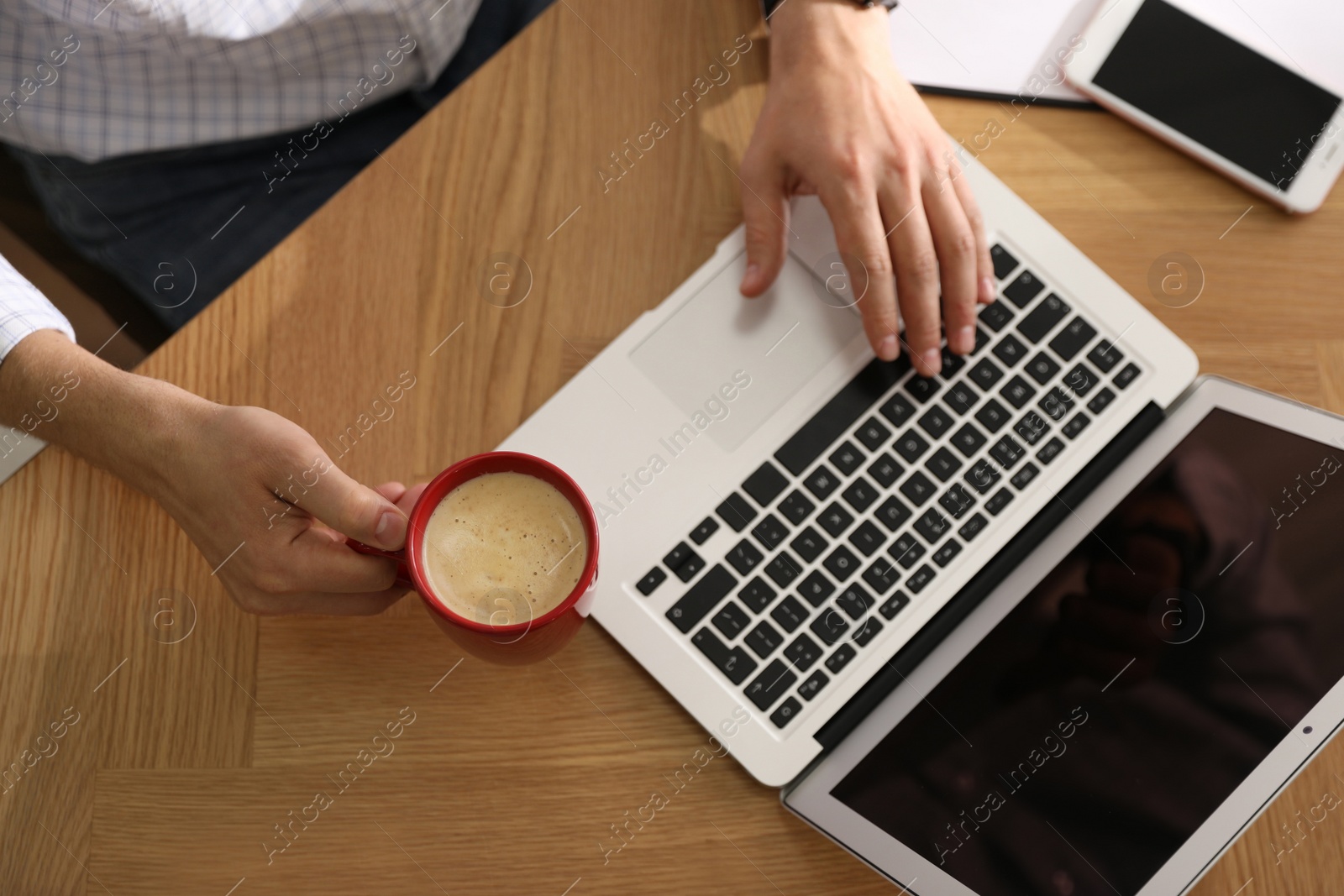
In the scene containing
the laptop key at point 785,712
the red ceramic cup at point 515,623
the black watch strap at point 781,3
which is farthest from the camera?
the black watch strap at point 781,3

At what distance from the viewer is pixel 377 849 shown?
2.07 ft

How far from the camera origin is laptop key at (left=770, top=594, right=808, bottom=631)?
2.06ft

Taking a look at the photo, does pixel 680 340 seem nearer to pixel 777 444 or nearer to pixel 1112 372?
pixel 777 444

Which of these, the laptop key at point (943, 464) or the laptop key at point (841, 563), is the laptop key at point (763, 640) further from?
the laptop key at point (943, 464)

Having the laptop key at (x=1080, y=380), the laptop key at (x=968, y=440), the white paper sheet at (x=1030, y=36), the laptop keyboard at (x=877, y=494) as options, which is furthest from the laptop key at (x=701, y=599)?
the white paper sheet at (x=1030, y=36)

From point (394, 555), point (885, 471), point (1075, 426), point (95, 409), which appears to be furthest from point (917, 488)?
point (95, 409)

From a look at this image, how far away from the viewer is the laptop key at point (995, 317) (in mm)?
683

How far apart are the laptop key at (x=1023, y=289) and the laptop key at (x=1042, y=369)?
1.9 inches

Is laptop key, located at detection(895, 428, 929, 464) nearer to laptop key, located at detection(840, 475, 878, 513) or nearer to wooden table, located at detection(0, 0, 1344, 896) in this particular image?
laptop key, located at detection(840, 475, 878, 513)

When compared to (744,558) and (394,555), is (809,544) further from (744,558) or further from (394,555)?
(394,555)

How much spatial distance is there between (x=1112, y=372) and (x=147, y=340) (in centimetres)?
93

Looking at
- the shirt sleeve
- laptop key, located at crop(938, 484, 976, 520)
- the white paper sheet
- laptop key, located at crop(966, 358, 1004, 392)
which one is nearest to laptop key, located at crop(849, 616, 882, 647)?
laptop key, located at crop(938, 484, 976, 520)

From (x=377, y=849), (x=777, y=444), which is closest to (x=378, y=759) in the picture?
(x=377, y=849)

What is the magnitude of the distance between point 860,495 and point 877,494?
0.01m
